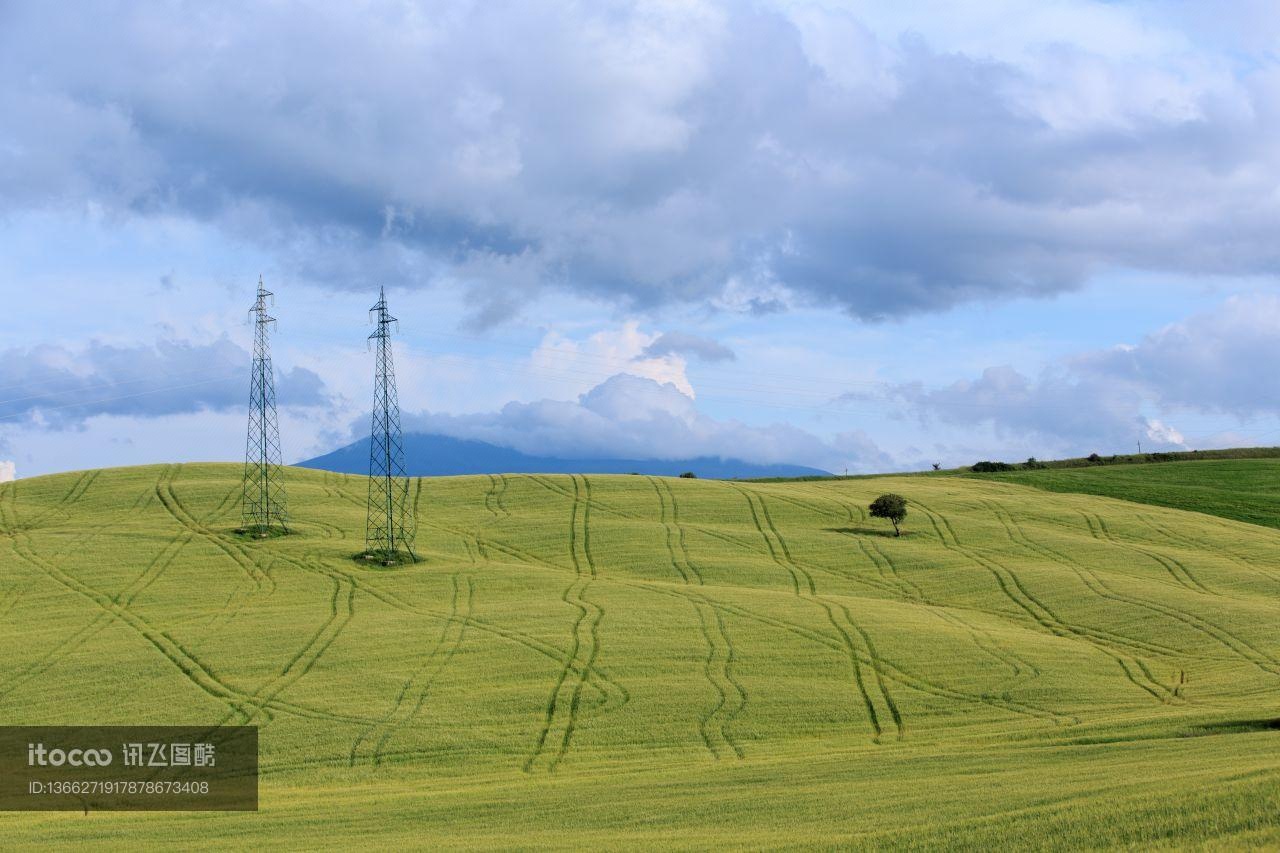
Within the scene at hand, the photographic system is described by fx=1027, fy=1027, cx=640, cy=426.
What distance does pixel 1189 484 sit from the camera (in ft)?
333

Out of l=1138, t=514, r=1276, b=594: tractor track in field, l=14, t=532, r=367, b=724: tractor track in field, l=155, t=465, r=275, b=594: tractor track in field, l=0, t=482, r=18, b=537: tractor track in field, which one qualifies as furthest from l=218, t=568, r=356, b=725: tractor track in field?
l=1138, t=514, r=1276, b=594: tractor track in field

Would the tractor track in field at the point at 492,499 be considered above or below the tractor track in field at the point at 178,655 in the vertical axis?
above

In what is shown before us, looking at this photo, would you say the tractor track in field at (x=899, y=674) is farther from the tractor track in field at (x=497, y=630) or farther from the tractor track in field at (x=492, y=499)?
the tractor track in field at (x=492, y=499)

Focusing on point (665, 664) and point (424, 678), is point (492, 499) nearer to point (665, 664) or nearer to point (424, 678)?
point (424, 678)

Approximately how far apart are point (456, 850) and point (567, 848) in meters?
2.50

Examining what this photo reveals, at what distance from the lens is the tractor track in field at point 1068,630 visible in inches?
1729

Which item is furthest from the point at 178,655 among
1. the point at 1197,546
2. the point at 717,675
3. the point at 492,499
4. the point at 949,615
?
the point at 1197,546

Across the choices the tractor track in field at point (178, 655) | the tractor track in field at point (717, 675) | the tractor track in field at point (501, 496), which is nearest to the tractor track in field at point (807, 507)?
the tractor track in field at point (717, 675)

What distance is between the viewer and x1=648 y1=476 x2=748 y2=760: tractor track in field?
3694cm

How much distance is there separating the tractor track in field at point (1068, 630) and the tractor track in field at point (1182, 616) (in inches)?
111

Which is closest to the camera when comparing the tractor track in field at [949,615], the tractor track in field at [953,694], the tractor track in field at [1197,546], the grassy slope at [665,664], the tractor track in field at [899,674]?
the grassy slope at [665,664]

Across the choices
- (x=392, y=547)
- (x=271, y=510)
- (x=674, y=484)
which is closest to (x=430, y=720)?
(x=392, y=547)

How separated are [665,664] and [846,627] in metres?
10.3

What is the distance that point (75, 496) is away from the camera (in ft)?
246
